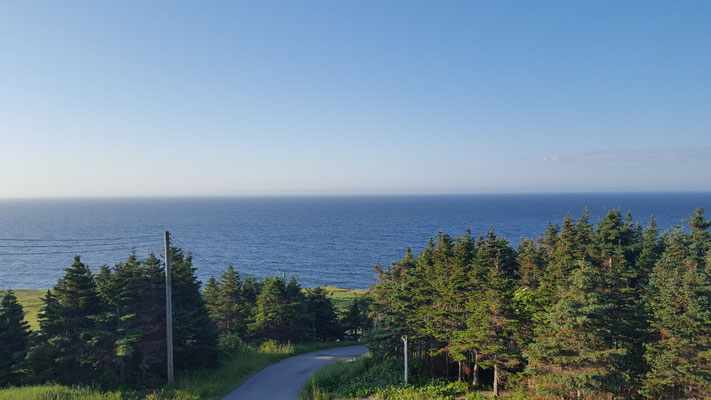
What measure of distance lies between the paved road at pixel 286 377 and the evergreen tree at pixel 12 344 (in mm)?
11711

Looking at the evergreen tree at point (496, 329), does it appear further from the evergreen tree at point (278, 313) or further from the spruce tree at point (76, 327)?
the spruce tree at point (76, 327)

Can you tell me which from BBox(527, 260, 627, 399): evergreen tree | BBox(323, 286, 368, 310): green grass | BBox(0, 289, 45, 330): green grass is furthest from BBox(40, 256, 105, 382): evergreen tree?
BBox(323, 286, 368, 310): green grass

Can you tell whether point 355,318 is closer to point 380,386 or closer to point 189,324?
point 380,386

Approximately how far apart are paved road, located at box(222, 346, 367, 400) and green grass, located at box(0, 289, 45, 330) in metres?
33.8

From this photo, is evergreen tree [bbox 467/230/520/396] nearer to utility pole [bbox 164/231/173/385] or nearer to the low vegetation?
the low vegetation

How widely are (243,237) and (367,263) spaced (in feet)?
191

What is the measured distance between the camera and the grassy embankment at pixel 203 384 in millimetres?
17406

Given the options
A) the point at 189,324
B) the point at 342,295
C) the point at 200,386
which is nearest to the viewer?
the point at 200,386

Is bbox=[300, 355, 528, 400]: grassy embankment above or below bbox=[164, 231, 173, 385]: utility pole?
below

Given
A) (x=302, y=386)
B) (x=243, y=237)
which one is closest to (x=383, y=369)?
(x=302, y=386)

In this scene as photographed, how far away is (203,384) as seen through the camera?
21875 millimetres

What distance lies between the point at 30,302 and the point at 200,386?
50.4 meters

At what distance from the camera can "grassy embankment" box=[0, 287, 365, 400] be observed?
17406 mm

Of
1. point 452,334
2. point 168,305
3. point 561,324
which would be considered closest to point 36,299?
point 168,305
